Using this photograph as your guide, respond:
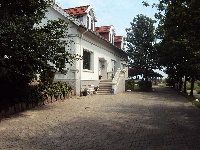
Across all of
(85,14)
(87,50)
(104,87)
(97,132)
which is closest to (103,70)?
(104,87)

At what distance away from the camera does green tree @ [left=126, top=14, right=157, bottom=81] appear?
35031 millimetres

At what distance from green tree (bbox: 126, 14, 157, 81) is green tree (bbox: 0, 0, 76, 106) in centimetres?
2397

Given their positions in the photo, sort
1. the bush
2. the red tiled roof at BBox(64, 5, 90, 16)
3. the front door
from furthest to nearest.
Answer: the bush → the front door → the red tiled roof at BBox(64, 5, 90, 16)

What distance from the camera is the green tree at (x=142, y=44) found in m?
35.0

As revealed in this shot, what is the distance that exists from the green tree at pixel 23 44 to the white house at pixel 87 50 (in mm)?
3965

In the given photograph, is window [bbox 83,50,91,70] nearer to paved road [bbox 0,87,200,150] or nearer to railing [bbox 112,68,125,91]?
railing [bbox 112,68,125,91]

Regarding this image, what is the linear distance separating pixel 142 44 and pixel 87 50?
1565 cm

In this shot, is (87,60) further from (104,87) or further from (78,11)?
(78,11)

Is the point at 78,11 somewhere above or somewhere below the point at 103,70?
above

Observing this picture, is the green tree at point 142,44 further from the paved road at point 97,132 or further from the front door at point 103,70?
the paved road at point 97,132

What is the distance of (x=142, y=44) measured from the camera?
35781mm

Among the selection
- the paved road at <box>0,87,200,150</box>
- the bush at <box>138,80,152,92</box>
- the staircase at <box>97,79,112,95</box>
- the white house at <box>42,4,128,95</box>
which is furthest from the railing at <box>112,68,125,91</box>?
the paved road at <box>0,87,200,150</box>

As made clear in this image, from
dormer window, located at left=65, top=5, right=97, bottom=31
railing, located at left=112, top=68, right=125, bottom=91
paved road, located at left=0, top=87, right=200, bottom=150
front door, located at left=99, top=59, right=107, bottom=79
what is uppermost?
dormer window, located at left=65, top=5, right=97, bottom=31

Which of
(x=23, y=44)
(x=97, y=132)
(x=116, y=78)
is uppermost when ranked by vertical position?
(x=23, y=44)
